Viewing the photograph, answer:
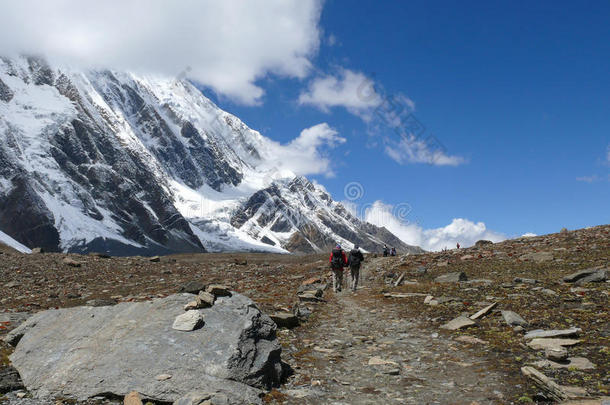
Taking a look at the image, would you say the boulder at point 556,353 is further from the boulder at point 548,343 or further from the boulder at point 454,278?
the boulder at point 454,278

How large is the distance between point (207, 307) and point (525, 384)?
6925 mm

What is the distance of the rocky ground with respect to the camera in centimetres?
800

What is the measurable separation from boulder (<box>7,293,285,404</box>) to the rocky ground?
0.66 m

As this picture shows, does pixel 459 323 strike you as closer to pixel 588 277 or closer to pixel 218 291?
pixel 588 277

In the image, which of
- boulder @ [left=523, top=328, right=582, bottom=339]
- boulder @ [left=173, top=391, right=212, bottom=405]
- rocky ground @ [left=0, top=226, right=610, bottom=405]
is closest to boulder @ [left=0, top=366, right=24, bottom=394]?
rocky ground @ [left=0, top=226, right=610, bottom=405]

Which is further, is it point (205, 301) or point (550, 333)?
point (550, 333)

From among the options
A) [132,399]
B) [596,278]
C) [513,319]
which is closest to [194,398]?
[132,399]

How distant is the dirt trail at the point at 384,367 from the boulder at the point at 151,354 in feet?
3.22

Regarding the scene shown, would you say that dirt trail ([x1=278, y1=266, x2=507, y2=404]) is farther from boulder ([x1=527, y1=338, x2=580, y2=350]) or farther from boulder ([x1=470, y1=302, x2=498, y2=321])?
boulder ([x1=470, y1=302, x2=498, y2=321])

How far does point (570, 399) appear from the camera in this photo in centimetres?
674

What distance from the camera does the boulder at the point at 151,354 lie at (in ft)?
24.2

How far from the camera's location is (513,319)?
1157cm

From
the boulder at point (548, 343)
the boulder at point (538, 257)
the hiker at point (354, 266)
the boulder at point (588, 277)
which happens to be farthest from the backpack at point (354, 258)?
the boulder at point (548, 343)

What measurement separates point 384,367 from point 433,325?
412 cm
